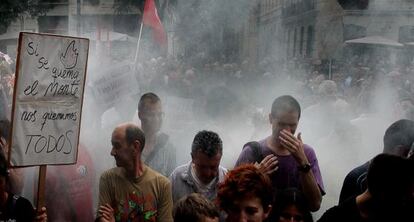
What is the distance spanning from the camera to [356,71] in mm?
10969

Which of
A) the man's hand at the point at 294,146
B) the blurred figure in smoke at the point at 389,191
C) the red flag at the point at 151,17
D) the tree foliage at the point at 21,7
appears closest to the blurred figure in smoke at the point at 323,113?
the man's hand at the point at 294,146

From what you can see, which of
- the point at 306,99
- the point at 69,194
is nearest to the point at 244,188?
the point at 69,194

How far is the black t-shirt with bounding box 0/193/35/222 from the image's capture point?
371 centimetres

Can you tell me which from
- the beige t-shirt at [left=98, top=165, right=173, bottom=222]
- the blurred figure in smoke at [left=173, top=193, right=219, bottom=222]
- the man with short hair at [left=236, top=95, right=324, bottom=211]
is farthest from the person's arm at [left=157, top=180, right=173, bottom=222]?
the blurred figure in smoke at [left=173, top=193, right=219, bottom=222]

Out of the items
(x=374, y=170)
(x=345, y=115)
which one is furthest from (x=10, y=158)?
(x=345, y=115)

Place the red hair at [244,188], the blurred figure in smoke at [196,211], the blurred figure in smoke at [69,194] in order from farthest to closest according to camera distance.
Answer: the blurred figure in smoke at [69,194]
the red hair at [244,188]
the blurred figure in smoke at [196,211]

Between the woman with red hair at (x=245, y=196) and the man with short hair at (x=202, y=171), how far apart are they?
61cm

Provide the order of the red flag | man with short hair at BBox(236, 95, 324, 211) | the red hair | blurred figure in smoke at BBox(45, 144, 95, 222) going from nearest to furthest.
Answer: the red hair, man with short hair at BBox(236, 95, 324, 211), blurred figure in smoke at BBox(45, 144, 95, 222), the red flag

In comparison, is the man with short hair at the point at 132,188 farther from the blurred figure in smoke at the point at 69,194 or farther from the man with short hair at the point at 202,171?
the blurred figure in smoke at the point at 69,194

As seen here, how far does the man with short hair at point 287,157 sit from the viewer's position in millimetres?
4223

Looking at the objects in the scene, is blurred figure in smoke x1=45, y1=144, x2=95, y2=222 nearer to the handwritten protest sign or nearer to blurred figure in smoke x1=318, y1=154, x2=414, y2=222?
the handwritten protest sign

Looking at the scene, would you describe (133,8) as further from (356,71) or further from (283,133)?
(283,133)

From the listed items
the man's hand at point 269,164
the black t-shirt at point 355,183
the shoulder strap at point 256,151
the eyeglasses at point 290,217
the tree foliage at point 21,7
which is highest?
the tree foliage at point 21,7

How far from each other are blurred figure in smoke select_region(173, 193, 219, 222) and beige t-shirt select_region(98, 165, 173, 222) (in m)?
0.89
